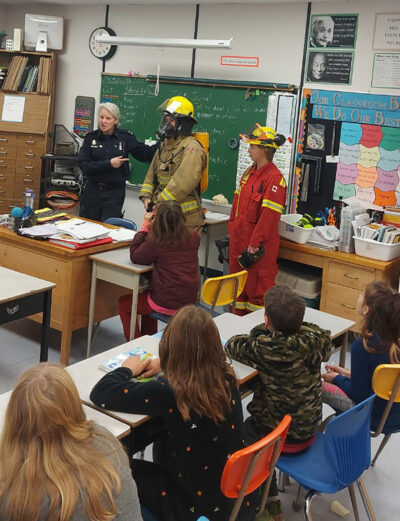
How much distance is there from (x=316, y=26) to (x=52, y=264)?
3238mm

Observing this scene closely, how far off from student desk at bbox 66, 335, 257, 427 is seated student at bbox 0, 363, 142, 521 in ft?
2.22

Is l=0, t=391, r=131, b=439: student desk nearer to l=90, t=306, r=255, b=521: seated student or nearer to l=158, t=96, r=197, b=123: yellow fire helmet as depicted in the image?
l=90, t=306, r=255, b=521: seated student

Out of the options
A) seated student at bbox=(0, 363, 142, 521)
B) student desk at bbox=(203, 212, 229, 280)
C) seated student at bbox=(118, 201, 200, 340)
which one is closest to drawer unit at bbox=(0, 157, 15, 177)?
student desk at bbox=(203, 212, 229, 280)

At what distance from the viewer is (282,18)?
5.93 m

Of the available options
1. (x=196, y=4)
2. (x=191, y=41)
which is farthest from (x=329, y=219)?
(x=196, y=4)

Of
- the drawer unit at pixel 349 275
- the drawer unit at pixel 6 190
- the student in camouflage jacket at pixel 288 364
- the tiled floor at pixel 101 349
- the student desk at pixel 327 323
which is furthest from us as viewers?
the drawer unit at pixel 6 190

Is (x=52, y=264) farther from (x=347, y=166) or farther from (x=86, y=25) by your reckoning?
(x=86, y=25)

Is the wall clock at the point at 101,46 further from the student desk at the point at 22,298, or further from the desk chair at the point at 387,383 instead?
the desk chair at the point at 387,383

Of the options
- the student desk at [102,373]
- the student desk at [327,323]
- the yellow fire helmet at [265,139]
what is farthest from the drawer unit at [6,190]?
the student desk at [102,373]

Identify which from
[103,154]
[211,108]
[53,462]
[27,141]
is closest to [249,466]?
[53,462]

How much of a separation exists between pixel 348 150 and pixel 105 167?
2.10m

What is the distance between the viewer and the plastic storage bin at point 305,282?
17.0 ft

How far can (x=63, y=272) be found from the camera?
13.8 feet

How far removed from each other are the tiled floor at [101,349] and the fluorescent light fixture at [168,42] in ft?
8.80
